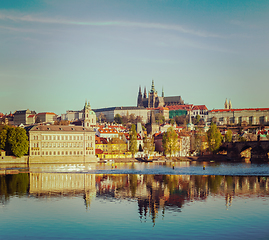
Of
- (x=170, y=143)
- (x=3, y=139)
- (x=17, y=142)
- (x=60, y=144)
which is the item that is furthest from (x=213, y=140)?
(x=3, y=139)

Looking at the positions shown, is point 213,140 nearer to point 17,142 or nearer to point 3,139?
point 17,142

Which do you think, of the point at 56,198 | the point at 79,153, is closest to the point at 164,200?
the point at 56,198

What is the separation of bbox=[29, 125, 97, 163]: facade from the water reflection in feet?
123

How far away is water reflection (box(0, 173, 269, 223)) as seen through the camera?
1248 inches

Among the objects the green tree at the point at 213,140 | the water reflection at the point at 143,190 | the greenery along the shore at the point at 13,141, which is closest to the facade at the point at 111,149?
the green tree at the point at 213,140

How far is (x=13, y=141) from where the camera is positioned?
260 feet

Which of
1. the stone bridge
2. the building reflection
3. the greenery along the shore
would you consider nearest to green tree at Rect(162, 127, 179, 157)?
the stone bridge

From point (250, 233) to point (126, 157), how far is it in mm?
79218

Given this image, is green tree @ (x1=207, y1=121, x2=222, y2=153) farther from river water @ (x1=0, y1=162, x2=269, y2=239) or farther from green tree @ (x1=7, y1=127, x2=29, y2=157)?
river water @ (x1=0, y1=162, x2=269, y2=239)

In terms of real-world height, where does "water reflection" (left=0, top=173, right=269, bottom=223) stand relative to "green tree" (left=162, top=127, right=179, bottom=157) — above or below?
below

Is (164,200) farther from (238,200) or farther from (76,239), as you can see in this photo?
(76,239)

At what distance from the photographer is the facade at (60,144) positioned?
8562cm

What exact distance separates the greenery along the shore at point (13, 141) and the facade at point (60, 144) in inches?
132

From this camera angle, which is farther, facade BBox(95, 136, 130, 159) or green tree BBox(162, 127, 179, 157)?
green tree BBox(162, 127, 179, 157)
